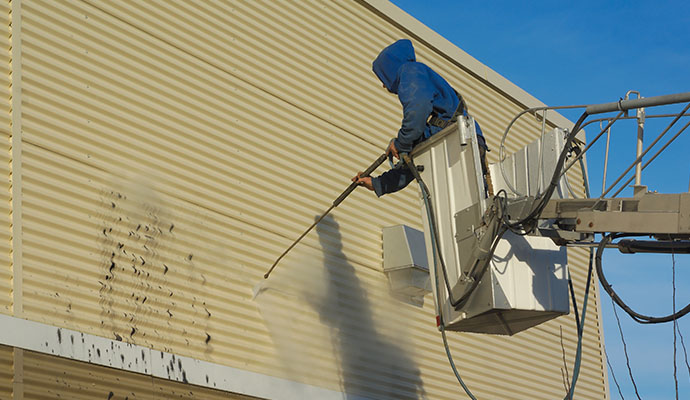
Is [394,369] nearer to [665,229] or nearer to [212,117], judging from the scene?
[212,117]

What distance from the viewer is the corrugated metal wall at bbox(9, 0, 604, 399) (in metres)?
7.74

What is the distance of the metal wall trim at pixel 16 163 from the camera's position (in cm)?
706

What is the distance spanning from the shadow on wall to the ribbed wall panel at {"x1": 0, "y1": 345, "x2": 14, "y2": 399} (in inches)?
139

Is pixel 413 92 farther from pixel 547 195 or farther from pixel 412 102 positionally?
pixel 547 195

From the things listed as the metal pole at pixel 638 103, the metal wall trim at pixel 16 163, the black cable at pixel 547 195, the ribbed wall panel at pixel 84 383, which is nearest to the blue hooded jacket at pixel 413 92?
the black cable at pixel 547 195

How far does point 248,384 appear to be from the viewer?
8336 mm

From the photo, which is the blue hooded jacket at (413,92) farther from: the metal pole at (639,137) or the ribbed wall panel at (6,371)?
the ribbed wall panel at (6,371)

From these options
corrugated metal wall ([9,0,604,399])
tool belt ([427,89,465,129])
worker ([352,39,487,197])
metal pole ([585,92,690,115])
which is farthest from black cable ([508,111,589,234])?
corrugated metal wall ([9,0,604,399])

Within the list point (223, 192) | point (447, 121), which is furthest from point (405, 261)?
point (447, 121)

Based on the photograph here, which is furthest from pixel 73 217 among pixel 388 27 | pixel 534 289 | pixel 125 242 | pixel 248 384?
pixel 388 27

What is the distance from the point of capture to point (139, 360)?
752 cm

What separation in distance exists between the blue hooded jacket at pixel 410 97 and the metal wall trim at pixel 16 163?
297 cm

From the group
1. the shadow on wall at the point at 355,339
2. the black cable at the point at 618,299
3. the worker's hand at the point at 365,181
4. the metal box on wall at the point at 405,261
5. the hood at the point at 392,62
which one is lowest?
the black cable at the point at 618,299

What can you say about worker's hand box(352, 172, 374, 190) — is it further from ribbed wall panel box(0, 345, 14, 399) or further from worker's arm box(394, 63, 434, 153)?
ribbed wall panel box(0, 345, 14, 399)
